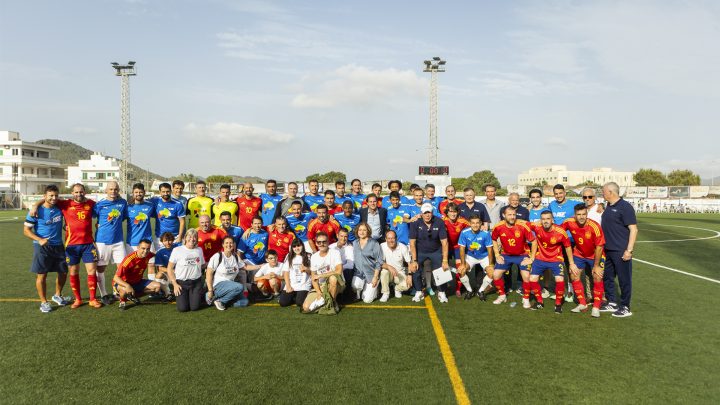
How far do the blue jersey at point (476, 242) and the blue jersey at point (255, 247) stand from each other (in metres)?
3.71

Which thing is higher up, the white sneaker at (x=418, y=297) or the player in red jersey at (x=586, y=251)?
the player in red jersey at (x=586, y=251)

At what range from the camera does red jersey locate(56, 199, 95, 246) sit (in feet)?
20.9

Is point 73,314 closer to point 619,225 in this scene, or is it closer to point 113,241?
point 113,241

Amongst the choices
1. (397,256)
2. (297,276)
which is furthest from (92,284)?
(397,256)

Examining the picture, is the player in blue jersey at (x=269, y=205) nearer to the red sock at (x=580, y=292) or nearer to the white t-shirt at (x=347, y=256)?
the white t-shirt at (x=347, y=256)

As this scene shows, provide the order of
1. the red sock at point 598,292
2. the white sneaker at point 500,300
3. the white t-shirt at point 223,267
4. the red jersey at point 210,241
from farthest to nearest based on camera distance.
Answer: the red jersey at point 210,241 → the white sneaker at point 500,300 → the white t-shirt at point 223,267 → the red sock at point 598,292

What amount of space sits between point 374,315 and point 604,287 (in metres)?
3.95

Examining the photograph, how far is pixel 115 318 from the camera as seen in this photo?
5812 millimetres

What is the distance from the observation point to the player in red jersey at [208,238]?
6.99 metres

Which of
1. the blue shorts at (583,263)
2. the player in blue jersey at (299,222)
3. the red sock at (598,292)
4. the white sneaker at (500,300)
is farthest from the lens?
the player in blue jersey at (299,222)

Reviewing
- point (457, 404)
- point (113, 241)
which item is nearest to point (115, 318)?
Answer: point (113, 241)

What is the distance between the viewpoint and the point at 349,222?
7.87 m

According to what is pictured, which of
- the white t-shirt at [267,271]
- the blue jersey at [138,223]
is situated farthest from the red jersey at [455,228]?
the blue jersey at [138,223]

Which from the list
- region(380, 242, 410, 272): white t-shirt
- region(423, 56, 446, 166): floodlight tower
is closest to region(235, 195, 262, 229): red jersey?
region(380, 242, 410, 272): white t-shirt
